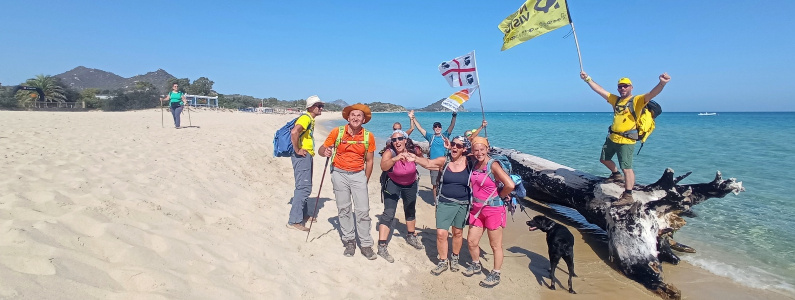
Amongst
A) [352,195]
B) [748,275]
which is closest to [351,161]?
[352,195]

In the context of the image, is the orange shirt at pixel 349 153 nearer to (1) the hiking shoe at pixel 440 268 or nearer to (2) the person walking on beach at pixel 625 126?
(1) the hiking shoe at pixel 440 268

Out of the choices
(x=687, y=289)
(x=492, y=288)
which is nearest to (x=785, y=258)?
(x=687, y=289)

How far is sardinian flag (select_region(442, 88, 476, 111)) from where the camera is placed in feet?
26.0

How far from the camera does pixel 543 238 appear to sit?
248 inches

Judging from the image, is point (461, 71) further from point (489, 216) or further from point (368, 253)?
point (368, 253)

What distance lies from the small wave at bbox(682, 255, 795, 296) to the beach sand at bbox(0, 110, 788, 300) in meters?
0.19

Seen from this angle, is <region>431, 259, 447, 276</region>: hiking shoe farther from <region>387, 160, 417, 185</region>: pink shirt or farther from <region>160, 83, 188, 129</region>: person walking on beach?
<region>160, 83, 188, 129</region>: person walking on beach

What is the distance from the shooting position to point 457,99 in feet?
26.5

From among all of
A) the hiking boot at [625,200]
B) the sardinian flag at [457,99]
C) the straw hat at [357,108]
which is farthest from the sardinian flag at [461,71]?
the straw hat at [357,108]

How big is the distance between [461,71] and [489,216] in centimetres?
457

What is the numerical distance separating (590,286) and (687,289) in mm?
1222

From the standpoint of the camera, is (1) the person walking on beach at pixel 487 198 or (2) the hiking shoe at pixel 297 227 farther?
(2) the hiking shoe at pixel 297 227

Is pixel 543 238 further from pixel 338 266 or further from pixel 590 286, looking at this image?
pixel 338 266

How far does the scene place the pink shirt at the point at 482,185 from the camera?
421cm
